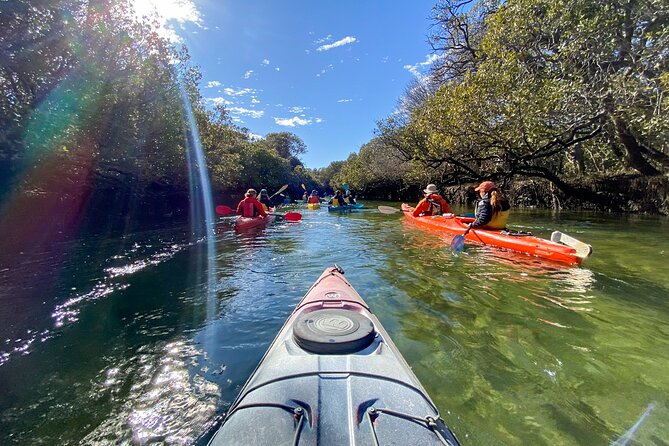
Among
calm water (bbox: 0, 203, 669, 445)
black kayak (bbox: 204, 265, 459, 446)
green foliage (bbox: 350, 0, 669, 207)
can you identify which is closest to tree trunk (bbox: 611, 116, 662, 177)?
green foliage (bbox: 350, 0, 669, 207)

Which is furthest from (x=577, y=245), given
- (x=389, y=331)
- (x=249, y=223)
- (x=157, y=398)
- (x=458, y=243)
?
(x=249, y=223)

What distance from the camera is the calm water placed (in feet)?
7.51

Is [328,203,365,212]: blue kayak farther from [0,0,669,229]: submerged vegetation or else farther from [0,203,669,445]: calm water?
[0,203,669,445]: calm water

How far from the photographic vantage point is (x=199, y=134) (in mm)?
18969

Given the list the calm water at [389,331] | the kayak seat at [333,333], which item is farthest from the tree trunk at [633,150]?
the kayak seat at [333,333]

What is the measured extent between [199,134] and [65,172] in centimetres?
806

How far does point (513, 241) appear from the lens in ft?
21.6

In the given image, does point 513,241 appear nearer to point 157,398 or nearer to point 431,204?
point 431,204

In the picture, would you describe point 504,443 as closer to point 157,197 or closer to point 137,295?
point 137,295

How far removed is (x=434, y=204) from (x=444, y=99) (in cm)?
571

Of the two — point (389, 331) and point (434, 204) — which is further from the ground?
point (434, 204)

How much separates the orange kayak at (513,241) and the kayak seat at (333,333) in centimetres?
503

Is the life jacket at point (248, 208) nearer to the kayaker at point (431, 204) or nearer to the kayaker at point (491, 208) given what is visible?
the kayaker at point (431, 204)

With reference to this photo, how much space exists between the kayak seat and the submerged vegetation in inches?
353
